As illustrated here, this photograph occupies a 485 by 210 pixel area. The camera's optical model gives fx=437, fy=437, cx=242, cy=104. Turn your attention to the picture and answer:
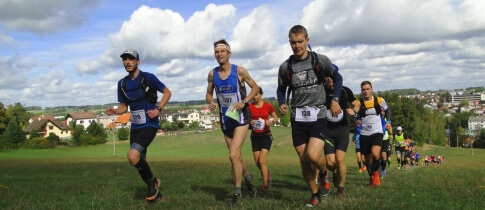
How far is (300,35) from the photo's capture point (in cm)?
659

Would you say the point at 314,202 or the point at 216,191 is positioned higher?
the point at 314,202

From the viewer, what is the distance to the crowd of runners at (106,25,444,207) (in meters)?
6.74

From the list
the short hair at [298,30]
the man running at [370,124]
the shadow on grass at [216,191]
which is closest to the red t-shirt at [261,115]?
the shadow on grass at [216,191]

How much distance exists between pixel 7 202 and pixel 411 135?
10605 cm

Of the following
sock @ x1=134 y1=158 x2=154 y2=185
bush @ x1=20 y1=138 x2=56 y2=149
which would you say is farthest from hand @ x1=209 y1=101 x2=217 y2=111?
bush @ x1=20 y1=138 x2=56 y2=149

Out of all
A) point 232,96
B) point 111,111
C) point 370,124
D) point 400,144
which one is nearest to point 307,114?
point 232,96

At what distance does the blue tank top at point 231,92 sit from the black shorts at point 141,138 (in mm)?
1354

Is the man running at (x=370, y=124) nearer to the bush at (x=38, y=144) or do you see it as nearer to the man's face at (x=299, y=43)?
the man's face at (x=299, y=43)

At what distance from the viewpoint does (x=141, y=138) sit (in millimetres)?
7727

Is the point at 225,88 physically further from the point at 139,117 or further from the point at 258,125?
the point at 258,125

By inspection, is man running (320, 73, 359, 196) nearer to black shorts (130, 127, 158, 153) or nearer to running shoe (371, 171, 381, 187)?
running shoe (371, 171, 381, 187)

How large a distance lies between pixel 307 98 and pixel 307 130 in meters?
0.50

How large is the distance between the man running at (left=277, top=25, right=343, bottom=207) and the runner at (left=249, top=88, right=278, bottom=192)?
2942 mm

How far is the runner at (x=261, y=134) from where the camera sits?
9820mm
